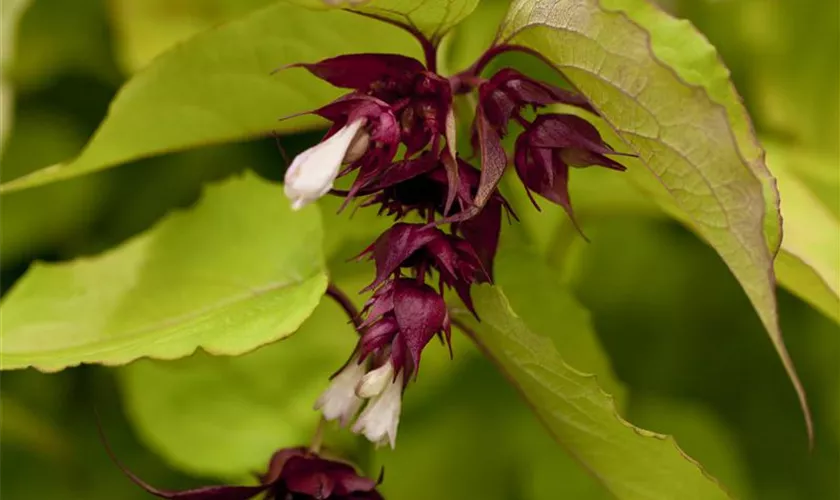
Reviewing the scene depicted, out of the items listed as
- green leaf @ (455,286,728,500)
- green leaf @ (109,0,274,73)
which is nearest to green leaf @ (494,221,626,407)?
green leaf @ (455,286,728,500)

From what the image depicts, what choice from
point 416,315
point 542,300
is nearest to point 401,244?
point 416,315

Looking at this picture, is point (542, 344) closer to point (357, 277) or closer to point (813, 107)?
point (357, 277)

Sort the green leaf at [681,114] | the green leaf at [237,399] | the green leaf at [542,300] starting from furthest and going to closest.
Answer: the green leaf at [237,399] → the green leaf at [542,300] → the green leaf at [681,114]

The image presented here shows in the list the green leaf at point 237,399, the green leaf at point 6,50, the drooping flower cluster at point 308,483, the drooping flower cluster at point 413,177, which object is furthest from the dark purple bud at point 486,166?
the green leaf at point 6,50

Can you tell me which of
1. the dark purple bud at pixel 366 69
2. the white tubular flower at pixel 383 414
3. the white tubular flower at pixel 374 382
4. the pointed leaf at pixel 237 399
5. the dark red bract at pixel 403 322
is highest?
the dark purple bud at pixel 366 69

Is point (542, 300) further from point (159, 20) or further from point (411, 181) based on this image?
point (159, 20)

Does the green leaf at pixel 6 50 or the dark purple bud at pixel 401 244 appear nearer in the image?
the dark purple bud at pixel 401 244

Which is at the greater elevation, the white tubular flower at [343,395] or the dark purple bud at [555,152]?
the dark purple bud at [555,152]

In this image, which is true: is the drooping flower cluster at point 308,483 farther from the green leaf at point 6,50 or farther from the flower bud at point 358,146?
the green leaf at point 6,50
